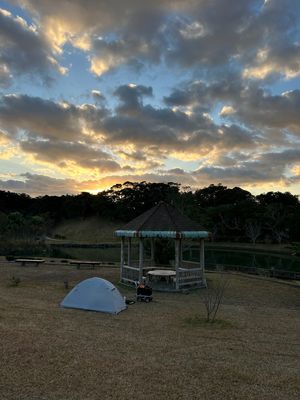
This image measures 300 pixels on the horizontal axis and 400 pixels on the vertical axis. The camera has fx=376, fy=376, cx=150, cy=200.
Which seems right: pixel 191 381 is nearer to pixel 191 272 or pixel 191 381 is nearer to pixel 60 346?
A: pixel 60 346

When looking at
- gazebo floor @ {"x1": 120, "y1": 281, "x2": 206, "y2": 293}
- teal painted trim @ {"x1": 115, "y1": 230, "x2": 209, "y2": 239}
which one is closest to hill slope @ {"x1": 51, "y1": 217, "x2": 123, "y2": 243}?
gazebo floor @ {"x1": 120, "y1": 281, "x2": 206, "y2": 293}

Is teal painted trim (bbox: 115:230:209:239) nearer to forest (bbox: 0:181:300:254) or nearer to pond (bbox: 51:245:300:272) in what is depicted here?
pond (bbox: 51:245:300:272)

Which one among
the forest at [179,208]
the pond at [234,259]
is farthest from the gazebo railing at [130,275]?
the forest at [179,208]

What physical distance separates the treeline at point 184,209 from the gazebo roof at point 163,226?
39447 mm

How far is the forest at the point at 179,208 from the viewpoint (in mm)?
68562

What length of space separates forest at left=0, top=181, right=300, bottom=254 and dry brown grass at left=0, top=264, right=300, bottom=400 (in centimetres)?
4673

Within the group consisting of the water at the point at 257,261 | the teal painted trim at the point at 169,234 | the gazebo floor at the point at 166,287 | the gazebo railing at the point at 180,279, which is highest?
the teal painted trim at the point at 169,234

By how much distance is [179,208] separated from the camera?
6712 centimetres

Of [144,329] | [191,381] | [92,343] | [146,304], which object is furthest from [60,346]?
[146,304]

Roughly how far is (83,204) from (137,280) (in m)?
95.8

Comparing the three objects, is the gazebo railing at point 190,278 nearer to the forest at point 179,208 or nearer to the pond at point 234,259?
the pond at point 234,259

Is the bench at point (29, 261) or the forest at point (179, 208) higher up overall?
the forest at point (179, 208)

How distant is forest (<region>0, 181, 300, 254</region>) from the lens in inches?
2699

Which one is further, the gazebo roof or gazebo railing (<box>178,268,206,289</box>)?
gazebo railing (<box>178,268,206,289</box>)
